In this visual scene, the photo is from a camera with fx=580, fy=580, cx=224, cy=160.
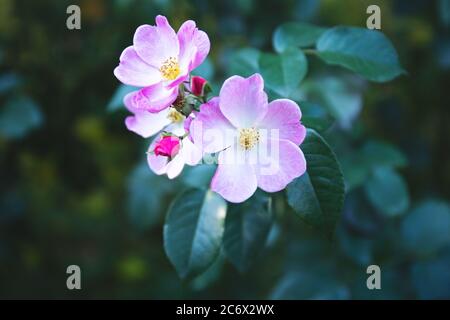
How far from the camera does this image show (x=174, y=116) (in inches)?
37.4

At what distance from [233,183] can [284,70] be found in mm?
276

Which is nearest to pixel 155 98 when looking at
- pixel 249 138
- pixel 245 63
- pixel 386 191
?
pixel 249 138

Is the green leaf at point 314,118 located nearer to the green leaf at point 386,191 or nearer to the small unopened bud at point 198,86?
the small unopened bud at point 198,86

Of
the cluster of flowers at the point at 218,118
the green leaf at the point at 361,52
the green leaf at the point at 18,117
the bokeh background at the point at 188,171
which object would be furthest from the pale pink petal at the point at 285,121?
the green leaf at the point at 18,117

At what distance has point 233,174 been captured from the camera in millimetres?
809

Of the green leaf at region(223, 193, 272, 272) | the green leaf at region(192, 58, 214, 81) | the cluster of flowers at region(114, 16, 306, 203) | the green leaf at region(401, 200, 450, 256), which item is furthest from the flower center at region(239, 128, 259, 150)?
the green leaf at region(401, 200, 450, 256)

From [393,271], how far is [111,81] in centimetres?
96

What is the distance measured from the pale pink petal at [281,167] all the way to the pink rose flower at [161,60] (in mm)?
162

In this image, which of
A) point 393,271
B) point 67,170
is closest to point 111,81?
point 67,170

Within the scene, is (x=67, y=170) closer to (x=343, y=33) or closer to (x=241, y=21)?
(x=241, y=21)

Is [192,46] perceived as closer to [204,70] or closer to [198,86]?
[198,86]

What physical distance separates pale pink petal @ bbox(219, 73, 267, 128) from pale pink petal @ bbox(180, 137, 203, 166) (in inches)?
2.6

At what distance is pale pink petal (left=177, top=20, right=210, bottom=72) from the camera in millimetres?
825

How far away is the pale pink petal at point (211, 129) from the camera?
80 cm
